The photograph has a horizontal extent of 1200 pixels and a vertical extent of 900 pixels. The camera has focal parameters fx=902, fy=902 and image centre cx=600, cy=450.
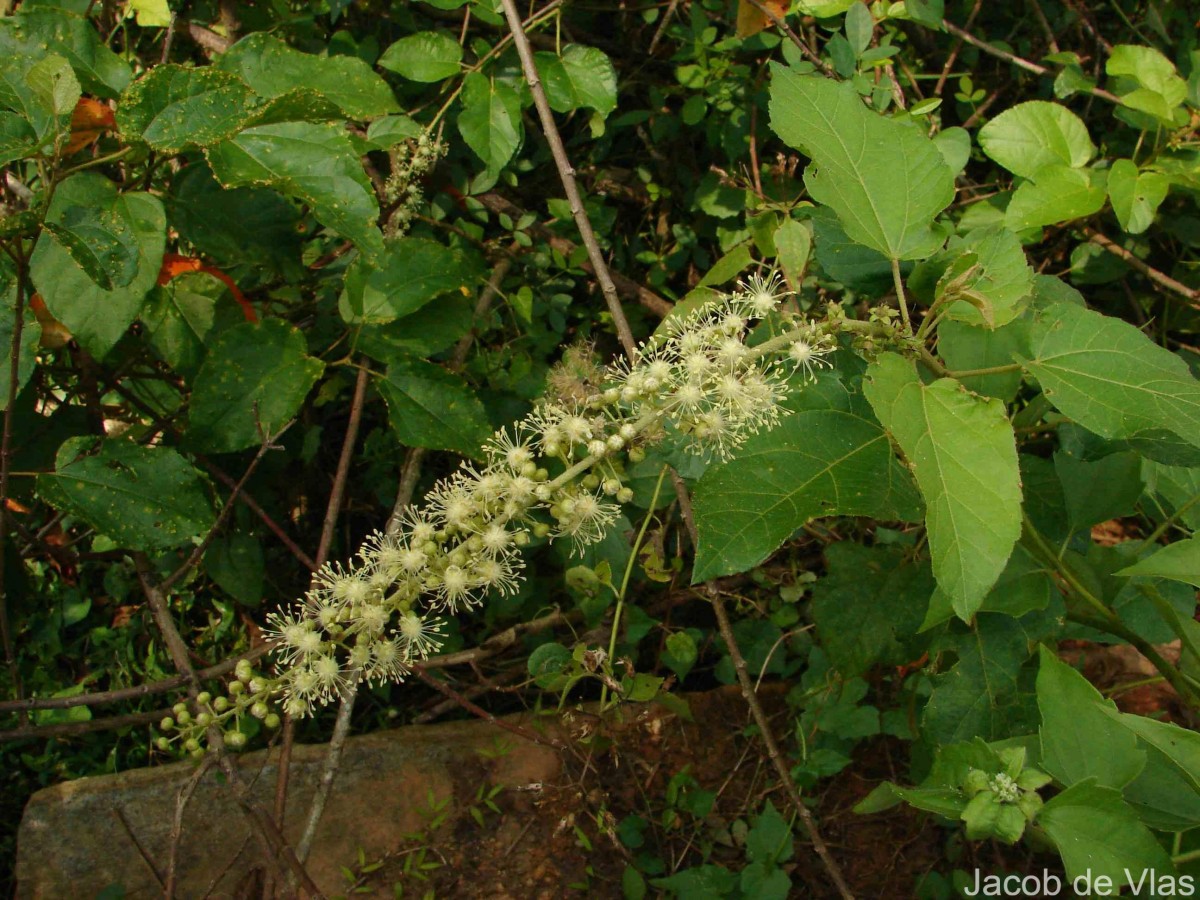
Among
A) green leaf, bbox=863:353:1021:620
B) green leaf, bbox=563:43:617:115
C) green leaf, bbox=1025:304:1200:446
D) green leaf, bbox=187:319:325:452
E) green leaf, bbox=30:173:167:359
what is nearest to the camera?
green leaf, bbox=863:353:1021:620

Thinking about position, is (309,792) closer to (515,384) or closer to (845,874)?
(515,384)

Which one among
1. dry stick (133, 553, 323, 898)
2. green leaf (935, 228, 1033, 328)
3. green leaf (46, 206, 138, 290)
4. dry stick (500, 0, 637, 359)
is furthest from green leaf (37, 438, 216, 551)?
green leaf (935, 228, 1033, 328)

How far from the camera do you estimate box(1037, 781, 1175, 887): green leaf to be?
120 cm

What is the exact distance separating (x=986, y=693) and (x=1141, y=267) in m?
1.61

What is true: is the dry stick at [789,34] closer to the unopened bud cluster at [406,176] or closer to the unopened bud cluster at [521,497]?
the unopened bud cluster at [406,176]

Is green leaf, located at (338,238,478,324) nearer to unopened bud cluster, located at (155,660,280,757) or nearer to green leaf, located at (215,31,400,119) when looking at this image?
green leaf, located at (215,31,400,119)

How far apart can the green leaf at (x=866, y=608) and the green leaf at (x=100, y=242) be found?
1434 mm

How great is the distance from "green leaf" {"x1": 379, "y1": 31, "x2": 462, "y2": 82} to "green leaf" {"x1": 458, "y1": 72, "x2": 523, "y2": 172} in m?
0.07

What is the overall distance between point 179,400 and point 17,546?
49cm

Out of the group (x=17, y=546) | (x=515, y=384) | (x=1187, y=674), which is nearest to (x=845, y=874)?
(x=1187, y=674)

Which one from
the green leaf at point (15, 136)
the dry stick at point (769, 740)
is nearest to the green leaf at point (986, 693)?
the dry stick at point (769, 740)

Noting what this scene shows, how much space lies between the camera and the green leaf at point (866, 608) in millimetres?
1796

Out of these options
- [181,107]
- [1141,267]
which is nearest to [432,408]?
[181,107]

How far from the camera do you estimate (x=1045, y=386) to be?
1.36 meters
